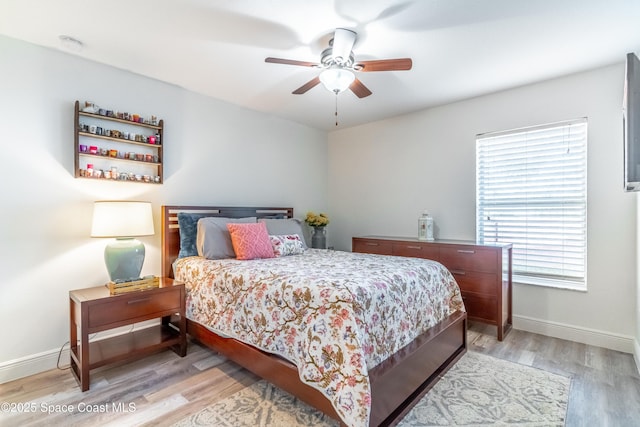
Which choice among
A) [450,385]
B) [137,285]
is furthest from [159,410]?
[450,385]

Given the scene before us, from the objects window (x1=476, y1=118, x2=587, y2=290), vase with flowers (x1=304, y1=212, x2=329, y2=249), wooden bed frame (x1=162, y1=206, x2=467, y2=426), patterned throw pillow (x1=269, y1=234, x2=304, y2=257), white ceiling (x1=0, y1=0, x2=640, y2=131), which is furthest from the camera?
vase with flowers (x1=304, y1=212, x2=329, y2=249)

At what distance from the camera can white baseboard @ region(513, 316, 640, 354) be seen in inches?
107

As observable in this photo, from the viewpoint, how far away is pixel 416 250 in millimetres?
3525

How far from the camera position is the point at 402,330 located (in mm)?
1983

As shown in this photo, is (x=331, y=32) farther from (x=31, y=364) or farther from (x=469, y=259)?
(x=31, y=364)

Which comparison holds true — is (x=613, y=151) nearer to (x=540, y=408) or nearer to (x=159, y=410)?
(x=540, y=408)

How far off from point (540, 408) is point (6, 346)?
12.0 feet

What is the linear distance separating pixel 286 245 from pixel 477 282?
194 centimetres

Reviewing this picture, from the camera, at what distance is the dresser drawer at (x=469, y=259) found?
9.94 ft

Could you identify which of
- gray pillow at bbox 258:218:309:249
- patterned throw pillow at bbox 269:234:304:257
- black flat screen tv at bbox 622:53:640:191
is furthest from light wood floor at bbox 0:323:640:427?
black flat screen tv at bbox 622:53:640:191

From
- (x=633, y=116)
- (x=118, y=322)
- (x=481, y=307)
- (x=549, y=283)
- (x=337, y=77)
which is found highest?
(x=337, y=77)

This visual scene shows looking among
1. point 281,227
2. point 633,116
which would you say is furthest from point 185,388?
point 633,116

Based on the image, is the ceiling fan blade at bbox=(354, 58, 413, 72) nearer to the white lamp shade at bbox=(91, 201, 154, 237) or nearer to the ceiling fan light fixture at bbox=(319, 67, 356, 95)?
the ceiling fan light fixture at bbox=(319, 67, 356, 95)

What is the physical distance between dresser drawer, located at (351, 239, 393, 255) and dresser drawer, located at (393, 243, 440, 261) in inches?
3.6
